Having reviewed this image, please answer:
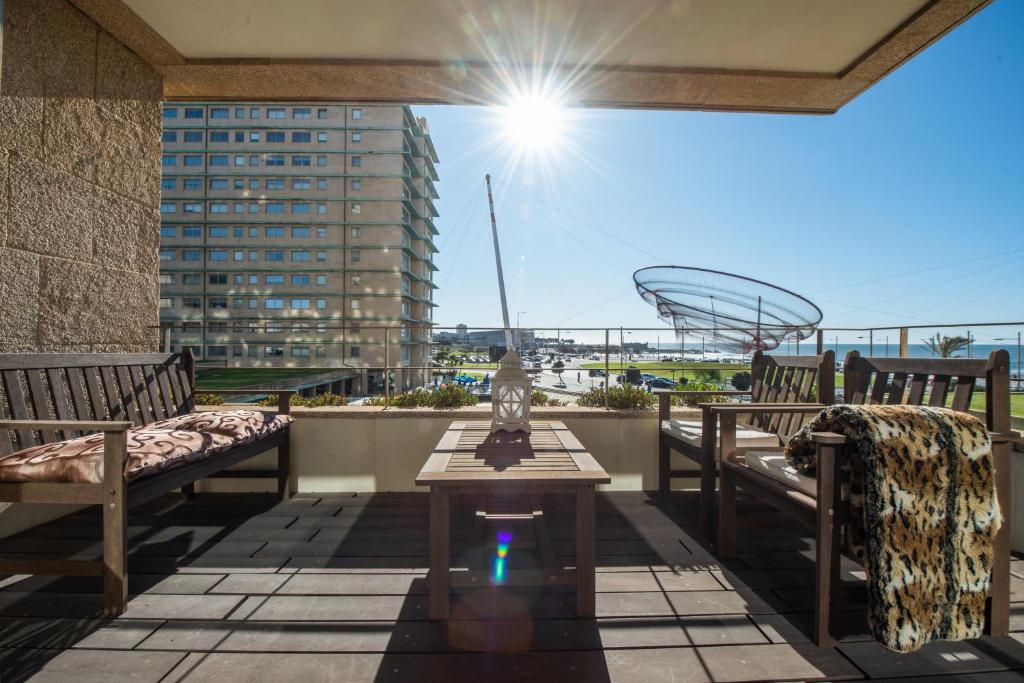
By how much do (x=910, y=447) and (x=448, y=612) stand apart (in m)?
1.45

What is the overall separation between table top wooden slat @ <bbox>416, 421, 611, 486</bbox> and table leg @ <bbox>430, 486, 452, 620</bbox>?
0.31 feet

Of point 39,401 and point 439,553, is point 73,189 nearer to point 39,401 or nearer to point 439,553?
point 39,401

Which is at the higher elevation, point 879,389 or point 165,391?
point 879,389

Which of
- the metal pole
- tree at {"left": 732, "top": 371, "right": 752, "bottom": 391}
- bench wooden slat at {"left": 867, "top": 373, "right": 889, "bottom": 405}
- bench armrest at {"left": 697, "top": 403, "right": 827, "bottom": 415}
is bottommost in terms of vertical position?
A: tree at {"left": 732, "top": 371, "right": 752, "bottom": 391}

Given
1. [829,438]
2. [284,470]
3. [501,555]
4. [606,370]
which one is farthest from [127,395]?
[829,438]

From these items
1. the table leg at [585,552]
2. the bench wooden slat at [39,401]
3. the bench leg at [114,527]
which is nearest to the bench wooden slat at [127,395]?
the bench wooden slat at [39,401]

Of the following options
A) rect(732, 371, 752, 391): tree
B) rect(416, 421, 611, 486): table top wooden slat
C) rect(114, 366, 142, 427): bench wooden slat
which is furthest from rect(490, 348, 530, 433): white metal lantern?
rect(732, 371, 752, 391): tree

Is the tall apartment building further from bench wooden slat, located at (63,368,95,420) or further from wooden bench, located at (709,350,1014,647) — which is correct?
wooden bench, located at (709,350,1014,647)

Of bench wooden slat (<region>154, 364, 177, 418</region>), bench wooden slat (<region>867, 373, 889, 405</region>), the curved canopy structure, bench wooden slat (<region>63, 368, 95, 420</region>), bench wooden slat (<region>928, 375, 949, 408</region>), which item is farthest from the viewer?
the curved canopy structure

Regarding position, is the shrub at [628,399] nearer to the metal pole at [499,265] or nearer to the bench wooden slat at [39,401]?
the metal pole at [499,265]

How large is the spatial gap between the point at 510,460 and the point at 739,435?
1.28 meters

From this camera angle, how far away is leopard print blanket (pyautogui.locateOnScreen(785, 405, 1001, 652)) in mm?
1290

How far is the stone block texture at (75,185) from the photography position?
2.10 meters

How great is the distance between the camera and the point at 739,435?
233cm
